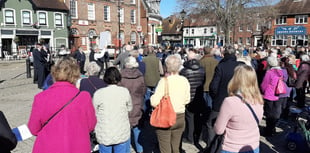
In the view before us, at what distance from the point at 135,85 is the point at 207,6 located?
26646 mm

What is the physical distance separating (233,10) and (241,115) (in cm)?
2758

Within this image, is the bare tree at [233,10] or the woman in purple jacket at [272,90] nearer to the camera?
the woman in purple jacket at [272,90]

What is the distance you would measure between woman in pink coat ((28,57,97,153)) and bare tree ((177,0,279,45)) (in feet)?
91.2

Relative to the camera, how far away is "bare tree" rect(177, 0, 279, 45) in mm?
27984

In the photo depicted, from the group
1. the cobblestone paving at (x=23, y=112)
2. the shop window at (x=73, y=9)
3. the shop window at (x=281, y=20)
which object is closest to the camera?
the cobblestone paving at (x=23, y=112)

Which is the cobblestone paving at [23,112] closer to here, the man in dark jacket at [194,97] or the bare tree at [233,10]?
the man in dark jacket at [194,97]

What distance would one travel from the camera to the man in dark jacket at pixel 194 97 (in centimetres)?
493

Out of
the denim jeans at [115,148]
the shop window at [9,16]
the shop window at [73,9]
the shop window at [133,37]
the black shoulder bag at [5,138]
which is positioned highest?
the shop window at [73,9]

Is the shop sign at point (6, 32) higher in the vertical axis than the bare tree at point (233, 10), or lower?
lower

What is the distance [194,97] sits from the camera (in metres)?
5.00

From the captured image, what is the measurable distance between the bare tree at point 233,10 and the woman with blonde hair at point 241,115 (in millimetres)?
26933

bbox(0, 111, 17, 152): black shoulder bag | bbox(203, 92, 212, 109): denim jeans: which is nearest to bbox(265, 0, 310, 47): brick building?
bbox(203, 92, 212, 109): denim jeans

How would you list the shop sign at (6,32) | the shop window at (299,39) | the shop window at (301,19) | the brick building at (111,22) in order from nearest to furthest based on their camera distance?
the shop sign at (6,32)
the brick building at (111,22)
the shop window at (299,39)
the shop window at (301,19)

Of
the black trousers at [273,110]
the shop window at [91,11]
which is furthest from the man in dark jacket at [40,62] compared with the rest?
the shop window at [91,11]
